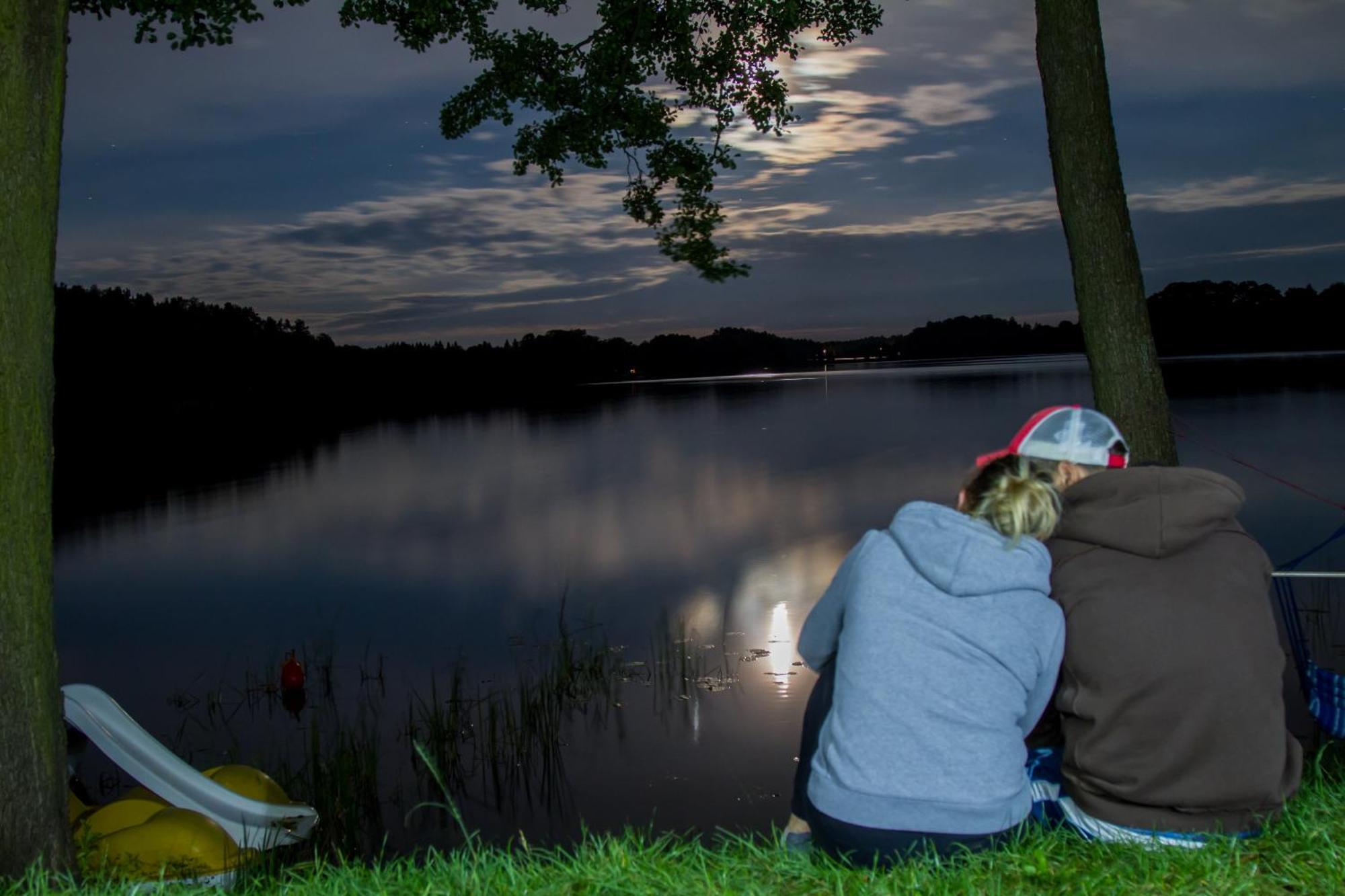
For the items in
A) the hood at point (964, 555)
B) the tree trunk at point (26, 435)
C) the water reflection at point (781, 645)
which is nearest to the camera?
the hood at point (964, 555)

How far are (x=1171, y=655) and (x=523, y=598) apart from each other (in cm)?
1233

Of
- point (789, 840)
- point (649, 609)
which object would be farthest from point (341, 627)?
point (789, 840)

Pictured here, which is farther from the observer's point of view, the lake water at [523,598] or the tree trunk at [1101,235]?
the lake water at [523,598]

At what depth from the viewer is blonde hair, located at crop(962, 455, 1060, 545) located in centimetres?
298

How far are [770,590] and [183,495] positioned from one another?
18.4 m

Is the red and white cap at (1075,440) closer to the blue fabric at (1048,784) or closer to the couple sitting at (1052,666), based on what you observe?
the couple sitting at (1052,666)

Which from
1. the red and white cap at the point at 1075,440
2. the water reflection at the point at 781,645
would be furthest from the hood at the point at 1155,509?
the water reflection at the point at 781,645

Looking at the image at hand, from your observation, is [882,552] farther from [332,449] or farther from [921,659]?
[332,449]

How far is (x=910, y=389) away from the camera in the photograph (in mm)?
77188

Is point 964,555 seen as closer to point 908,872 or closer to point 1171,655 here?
point 1171,655

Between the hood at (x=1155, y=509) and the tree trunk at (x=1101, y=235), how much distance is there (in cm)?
250

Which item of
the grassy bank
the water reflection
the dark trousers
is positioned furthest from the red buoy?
the dark trousers

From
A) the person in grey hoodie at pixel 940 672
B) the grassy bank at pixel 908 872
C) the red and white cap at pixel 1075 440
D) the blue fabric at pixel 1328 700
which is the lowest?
the grassy bank at pixel 908 872

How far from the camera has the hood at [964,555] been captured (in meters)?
2.86
